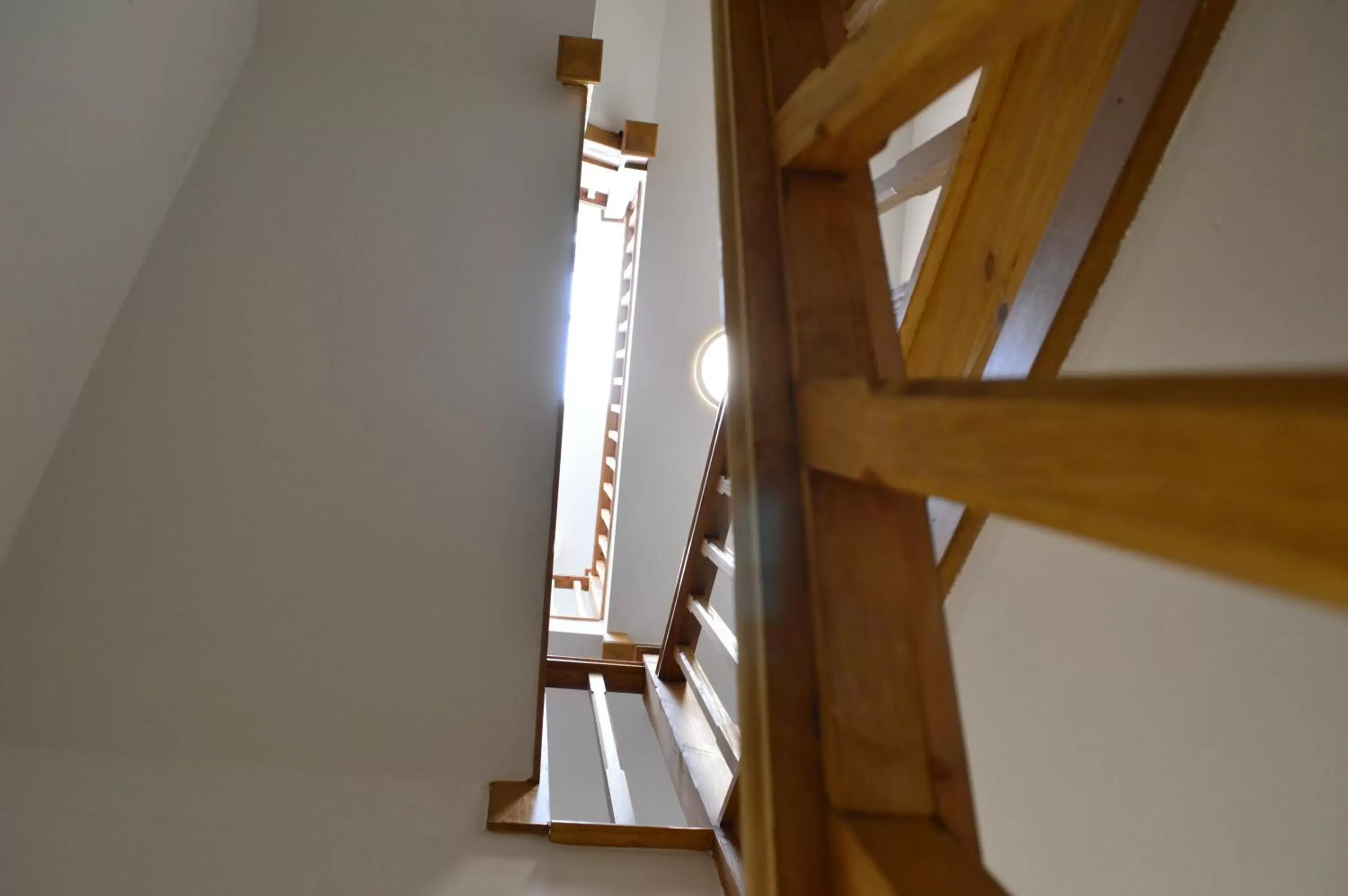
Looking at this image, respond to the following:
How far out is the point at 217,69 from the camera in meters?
2.26

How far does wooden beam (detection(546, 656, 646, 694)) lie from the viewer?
2752 mm

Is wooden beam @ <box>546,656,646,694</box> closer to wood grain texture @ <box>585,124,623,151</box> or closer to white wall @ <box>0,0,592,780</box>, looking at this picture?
white wall @ <box>0,0,592,780</box>

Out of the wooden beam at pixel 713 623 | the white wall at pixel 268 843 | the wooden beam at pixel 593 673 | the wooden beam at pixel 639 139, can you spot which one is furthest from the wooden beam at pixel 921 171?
the wooden beam at pixel 639 139

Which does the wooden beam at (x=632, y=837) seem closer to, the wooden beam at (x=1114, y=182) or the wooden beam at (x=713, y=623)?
the wooden beam at (x=713, y=623)

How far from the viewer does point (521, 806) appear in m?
2.02

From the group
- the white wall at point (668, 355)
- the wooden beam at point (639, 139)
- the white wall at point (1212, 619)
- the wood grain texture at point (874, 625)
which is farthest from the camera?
the white wall at point (668, 355)

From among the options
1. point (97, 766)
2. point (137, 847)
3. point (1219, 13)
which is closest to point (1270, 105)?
point (1219, 13)

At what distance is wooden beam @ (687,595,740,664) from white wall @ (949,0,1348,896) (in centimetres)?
75

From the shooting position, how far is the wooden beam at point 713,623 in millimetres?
2031

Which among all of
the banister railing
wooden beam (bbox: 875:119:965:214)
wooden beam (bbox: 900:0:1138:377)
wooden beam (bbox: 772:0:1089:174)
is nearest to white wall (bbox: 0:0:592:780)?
wooden beam (bbox: 875:119:965:214)

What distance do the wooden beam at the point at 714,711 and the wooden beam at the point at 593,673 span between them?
0.82 feet

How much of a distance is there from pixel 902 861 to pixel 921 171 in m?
1.31

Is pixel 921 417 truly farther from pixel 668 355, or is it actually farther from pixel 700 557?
pixel 668 355

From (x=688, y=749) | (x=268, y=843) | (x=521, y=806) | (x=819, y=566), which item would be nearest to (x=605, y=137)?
(x=688, y=749)
